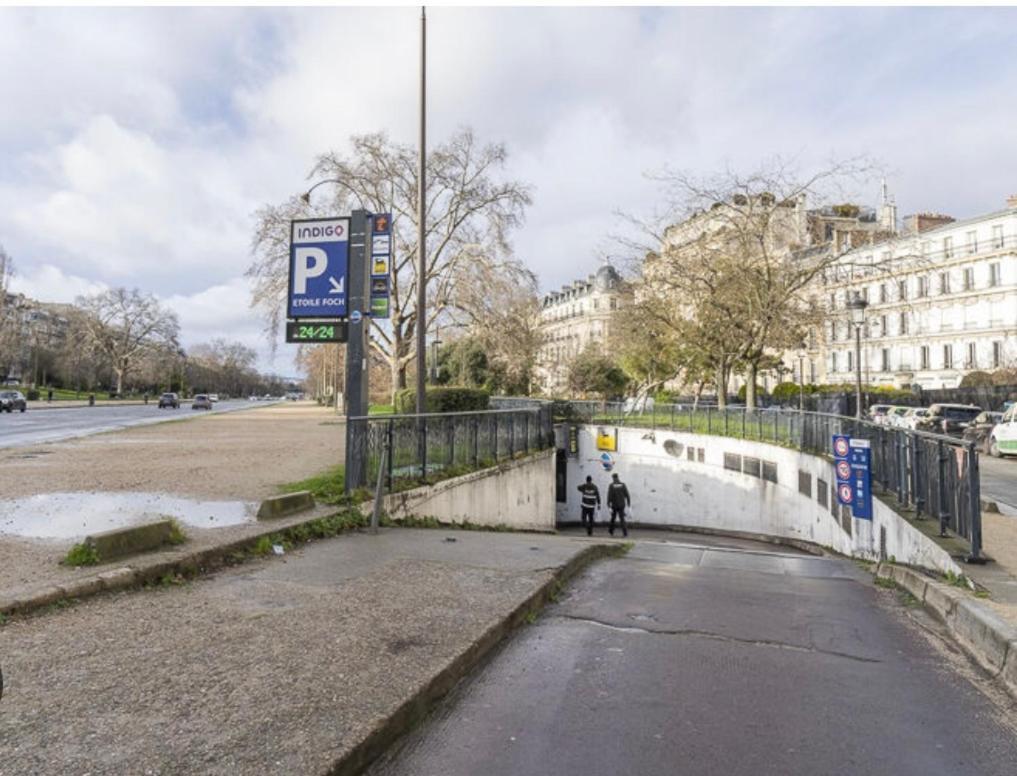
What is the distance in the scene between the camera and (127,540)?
6438mm

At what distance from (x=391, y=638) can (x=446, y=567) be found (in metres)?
2.39

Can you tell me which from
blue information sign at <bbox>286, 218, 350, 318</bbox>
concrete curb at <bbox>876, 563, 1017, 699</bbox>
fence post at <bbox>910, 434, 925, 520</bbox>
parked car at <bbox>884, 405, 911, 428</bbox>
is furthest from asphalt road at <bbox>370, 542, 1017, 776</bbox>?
parked car at <bbox>884, 405, 911, 428</bbox>

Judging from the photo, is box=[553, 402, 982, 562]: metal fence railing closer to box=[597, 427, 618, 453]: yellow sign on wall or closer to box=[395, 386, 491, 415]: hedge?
box=[597, 427, 618, 453]: yellow sign on wall

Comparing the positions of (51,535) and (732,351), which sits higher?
(732,351)

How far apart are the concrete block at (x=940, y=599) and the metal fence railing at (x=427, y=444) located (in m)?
6.87

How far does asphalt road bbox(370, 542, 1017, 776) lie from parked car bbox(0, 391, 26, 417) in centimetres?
5308

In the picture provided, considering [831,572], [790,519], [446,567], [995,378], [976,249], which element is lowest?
[790,519]

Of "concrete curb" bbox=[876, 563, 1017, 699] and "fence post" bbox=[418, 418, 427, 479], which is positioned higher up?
"fence post" bbox=[418, 418, 427, 479]

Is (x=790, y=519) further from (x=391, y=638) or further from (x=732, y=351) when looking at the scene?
(x=391, y=638)

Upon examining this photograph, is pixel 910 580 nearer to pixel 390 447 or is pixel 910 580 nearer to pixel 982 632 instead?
pixel 982 632

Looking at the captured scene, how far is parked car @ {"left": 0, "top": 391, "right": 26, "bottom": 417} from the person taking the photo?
155 feet

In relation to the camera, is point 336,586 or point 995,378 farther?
point 995,378

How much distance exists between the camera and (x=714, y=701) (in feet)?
12.9

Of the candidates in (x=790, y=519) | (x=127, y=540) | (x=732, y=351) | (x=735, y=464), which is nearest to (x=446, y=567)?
(x=127, y=540)
